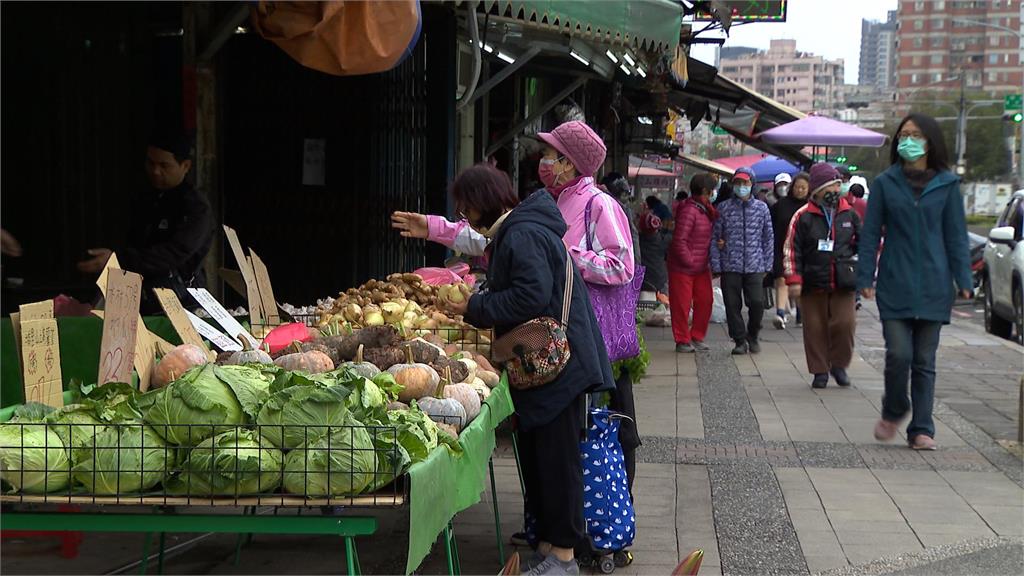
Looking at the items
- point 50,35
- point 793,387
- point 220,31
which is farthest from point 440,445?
point 793,387

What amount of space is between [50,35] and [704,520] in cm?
516

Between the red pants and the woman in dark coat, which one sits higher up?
the woman in dark coat

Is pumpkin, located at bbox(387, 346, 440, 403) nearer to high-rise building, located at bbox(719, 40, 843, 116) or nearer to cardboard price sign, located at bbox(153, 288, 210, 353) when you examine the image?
cardboard price sign, located at bbox(153, 288, 210, 353)

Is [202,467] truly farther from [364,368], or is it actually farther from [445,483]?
[364,368]

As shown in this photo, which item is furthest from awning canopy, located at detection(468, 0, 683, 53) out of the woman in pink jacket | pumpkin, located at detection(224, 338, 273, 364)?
the woman in pink jacket

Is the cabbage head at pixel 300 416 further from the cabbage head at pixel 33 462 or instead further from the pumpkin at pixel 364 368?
the pumpkin at pixel 364 368

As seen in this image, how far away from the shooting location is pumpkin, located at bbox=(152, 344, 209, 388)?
168 inches

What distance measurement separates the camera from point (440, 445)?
362cm

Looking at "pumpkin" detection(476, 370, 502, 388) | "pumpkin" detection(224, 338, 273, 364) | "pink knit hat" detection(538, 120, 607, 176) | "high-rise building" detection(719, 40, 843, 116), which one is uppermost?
"high-rise building" detection(719, 40, 843, 116)

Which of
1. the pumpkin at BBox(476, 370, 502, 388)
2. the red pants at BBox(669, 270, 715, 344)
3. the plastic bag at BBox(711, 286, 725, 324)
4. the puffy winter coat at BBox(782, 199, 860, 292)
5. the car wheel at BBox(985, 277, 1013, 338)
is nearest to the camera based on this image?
the pumpkin at BBox(476, 370, 502, 388)

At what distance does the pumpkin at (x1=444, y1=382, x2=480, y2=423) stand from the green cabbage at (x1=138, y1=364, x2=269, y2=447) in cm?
92

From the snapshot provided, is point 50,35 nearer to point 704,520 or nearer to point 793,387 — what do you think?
point 704,520

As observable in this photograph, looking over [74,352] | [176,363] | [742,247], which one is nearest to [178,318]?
[176,363]

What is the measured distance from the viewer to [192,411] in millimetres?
3330
